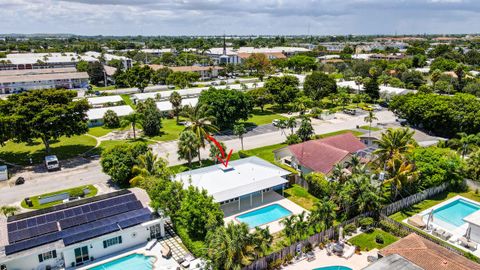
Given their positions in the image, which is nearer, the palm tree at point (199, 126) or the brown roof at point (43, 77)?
the palm tree at point (199, 126)

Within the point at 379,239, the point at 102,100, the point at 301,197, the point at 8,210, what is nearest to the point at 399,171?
the point at 379,239

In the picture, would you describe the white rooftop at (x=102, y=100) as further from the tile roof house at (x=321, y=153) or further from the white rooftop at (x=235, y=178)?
the tile roof house at (x=321, y=153)

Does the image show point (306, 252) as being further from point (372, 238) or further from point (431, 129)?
point (431, 129)

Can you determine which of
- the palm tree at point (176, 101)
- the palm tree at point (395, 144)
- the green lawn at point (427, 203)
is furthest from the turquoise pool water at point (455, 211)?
the palm tree at point (176, 101)

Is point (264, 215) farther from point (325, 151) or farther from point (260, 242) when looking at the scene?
point (325, 151)

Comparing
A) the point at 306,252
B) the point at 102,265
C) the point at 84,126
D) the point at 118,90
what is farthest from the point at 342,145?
the point at 118,90

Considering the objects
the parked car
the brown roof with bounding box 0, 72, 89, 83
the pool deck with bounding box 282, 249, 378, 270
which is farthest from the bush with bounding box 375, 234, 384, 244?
the brown roof with bounding box 0, 72, 89, 83

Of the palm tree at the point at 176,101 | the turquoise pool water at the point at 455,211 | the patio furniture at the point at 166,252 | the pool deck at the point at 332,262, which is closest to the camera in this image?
the pool deck at the point at 332,262
